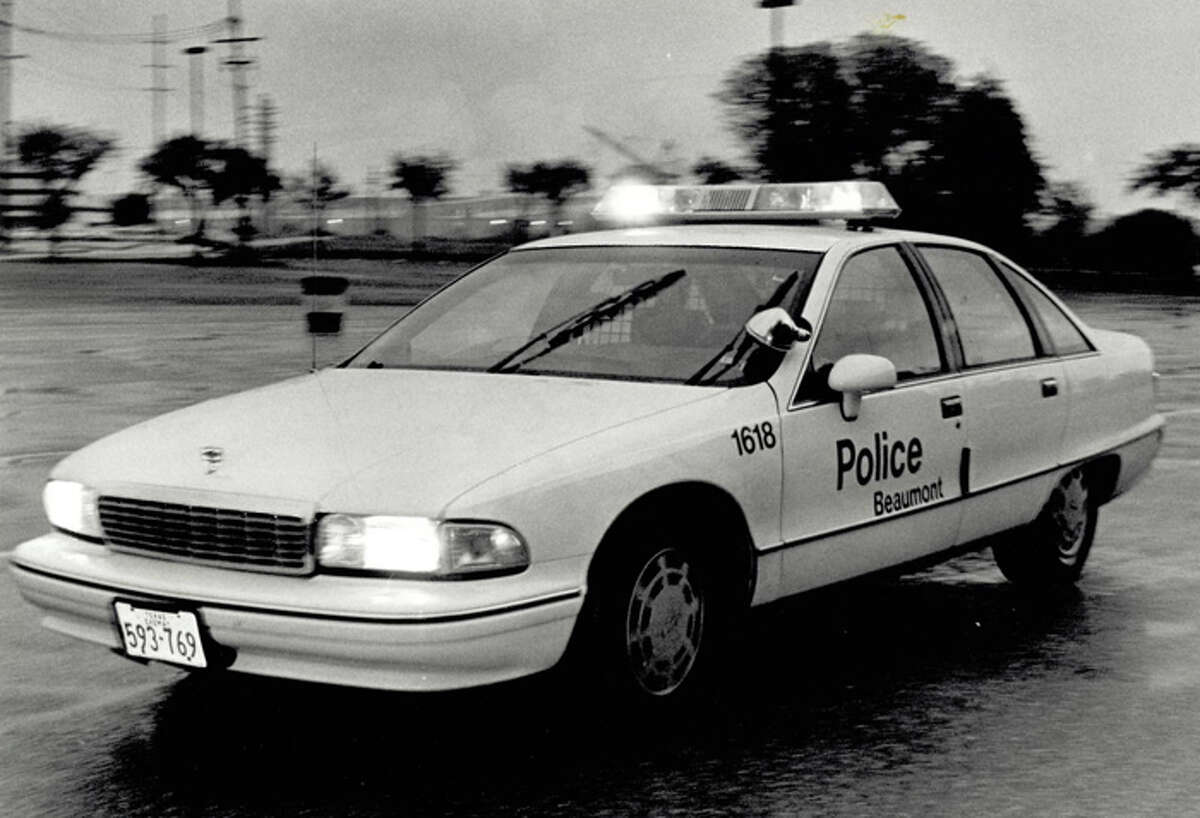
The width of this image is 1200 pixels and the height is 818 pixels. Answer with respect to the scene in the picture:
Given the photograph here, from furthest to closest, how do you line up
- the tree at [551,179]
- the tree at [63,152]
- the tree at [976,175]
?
the tree at [63,152], the tree at [551,179], the tree at [976,175]

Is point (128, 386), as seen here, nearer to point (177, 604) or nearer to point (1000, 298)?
point (1000, 298)

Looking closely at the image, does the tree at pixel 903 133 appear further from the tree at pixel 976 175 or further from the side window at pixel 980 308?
the side window at pixel 980 308

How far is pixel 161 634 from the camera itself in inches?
182

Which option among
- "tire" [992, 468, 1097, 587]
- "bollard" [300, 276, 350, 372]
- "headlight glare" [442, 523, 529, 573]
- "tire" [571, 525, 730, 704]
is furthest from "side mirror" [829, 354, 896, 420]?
"bollard" [300, 276, 350, 372]

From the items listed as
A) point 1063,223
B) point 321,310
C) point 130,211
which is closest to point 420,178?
point 130,211

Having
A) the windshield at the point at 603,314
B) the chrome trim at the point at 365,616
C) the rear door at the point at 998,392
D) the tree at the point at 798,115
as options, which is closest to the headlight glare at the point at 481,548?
the chrome trim at the point at 365,616

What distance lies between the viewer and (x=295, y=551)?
4.50 metres

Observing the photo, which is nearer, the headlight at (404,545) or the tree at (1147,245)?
the headlight at (404,545)

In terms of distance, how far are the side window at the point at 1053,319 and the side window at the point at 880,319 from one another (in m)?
0.90

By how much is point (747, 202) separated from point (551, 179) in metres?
70.6

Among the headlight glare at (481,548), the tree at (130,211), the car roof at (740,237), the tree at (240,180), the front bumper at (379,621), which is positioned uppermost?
the tree at (240,180)

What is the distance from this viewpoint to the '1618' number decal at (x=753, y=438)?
5.20 m

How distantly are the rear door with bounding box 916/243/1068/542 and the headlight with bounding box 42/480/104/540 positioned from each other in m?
2.97

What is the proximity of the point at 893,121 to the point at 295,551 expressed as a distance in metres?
57.0
